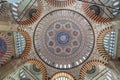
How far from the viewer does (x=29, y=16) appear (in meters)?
26.5

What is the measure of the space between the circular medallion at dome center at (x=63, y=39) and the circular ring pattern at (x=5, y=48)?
453cm

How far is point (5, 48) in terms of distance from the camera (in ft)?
75.9

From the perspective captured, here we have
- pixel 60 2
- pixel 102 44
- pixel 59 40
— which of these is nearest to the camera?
pixel 102 44

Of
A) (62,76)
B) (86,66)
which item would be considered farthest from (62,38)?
(86,66)

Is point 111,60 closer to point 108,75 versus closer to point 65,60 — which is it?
point 108,75

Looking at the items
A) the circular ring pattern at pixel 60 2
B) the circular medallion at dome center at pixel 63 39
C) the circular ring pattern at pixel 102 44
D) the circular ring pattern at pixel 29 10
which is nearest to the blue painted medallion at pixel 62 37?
the circular medallion at dome center at pixel 63 39

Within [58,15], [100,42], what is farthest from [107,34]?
[58,15]

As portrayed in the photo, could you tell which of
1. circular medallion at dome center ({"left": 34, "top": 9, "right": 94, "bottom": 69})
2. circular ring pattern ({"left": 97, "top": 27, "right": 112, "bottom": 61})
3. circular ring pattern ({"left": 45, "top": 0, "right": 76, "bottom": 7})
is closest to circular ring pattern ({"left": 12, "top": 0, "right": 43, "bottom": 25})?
circular ring pattern ({"left": 45, "top": 0, "right": 76, "bottom": 7})

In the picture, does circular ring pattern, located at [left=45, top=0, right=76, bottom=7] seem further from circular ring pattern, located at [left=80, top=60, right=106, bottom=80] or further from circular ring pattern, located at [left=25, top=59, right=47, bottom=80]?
circular ring pattern, located at [left=80, top=60, right=106, bottom=80]

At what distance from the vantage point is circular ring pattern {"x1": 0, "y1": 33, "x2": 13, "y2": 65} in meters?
22.7

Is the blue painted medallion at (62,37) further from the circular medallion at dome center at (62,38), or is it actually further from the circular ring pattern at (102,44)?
the circular ring pattern at (102,44)

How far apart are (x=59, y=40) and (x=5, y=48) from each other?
31.5 ft

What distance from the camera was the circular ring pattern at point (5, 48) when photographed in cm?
2275

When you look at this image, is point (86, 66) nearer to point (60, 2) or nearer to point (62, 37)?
point (62, 37)
